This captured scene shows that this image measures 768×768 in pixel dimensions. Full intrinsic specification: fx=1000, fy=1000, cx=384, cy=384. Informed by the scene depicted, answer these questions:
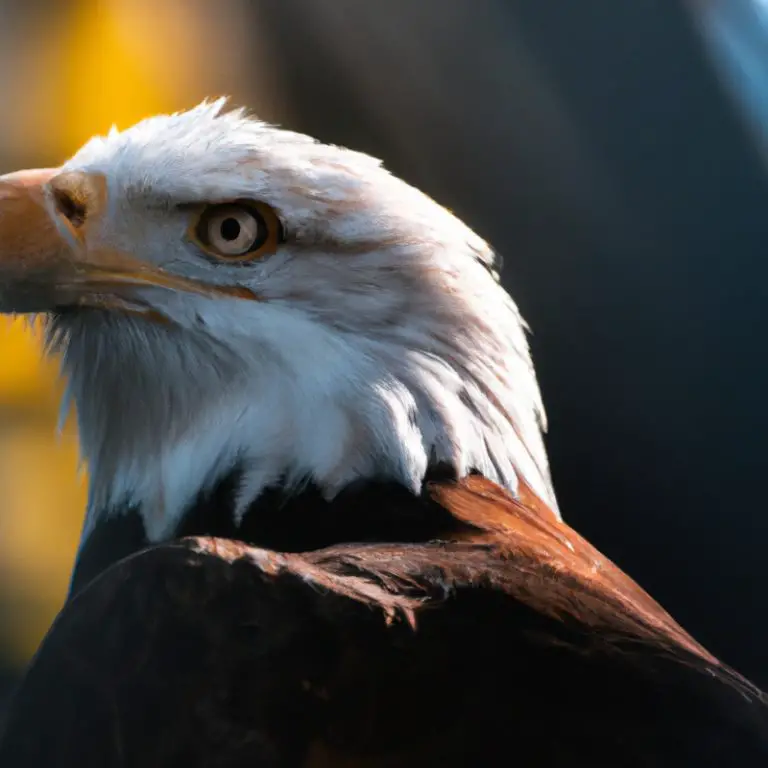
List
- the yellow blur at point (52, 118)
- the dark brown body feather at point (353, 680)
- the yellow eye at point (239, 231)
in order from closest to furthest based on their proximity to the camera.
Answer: the dark brown body feather at point (353, 680) → the yellow eye at point (239, 231) → the yellow blur at point (52, 118)

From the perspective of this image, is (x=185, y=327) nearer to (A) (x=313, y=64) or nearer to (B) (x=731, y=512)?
(A) (x=313, y=64)

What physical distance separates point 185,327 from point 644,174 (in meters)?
0.52

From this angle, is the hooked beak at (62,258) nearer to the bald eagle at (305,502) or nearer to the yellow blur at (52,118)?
the bald eagle at (305,502)

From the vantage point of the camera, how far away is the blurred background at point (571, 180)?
89 centimetres

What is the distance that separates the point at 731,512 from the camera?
938mm

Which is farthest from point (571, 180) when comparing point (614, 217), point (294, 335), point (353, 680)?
point (353, 680)

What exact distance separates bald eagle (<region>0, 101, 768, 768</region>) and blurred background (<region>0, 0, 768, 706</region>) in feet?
0.64

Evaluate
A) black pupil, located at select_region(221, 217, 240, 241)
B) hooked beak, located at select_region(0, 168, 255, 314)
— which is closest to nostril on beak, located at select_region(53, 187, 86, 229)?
hooked beak, located at select_region(0, 168, 255, 314)

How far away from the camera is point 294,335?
65 cm

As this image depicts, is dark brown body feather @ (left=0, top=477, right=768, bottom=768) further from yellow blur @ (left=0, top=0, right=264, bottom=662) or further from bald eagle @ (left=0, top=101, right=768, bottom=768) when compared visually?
yellow blur @ (left=0, top=0, right=264, bottom=662)

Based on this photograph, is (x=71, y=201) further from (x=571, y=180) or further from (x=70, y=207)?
(x=571, y=180)

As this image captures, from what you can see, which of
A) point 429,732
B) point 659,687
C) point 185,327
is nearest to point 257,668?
point 429,732

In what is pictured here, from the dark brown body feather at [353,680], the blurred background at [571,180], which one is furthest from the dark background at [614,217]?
the dark brown body feather at [353,680]

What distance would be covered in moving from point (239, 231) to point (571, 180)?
47cm
